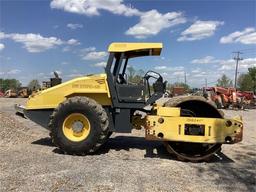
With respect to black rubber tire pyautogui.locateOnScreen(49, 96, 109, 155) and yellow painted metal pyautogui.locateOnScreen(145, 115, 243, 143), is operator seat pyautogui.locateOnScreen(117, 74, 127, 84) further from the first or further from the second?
yellow painted metal pyautogui.locateOnScreen(145, 115, 243, 143)

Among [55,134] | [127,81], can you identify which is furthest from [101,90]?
[55,134]

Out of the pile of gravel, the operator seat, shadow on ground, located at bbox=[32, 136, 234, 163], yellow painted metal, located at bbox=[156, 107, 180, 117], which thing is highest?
the operator seat

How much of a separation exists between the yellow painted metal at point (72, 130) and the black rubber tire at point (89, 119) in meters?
0.07

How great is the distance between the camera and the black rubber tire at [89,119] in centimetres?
815

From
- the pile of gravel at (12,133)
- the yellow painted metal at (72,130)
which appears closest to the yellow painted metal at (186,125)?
the yellow painted metal at (72,130)

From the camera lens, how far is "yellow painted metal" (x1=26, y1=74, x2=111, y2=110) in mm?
8617

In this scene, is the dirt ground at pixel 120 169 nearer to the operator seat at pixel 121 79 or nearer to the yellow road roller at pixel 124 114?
the yellow road roller at pixel 124 114

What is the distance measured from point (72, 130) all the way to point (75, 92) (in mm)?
910

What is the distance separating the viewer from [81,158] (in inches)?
309

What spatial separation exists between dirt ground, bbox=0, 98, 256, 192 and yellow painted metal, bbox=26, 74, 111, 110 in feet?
3.48

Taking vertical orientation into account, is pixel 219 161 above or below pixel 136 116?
below

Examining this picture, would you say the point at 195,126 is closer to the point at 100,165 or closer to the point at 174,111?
the point at 174,111

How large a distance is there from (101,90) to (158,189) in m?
3.40

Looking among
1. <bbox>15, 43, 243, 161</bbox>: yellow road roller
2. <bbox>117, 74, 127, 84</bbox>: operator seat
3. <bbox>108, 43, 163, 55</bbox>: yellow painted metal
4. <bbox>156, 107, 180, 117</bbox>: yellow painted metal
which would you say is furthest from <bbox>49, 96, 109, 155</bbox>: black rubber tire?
<bbox>108, 43, 163, 55</bbox>: yellow painted metal
